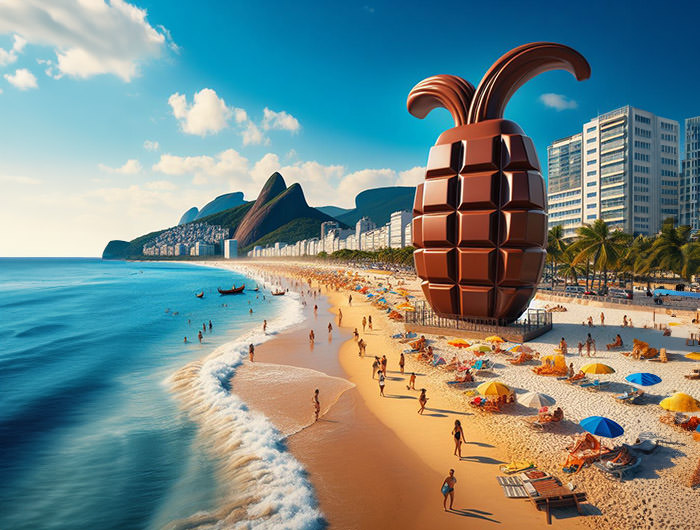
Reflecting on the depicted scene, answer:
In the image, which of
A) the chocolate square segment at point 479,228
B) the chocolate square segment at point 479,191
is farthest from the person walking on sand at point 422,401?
the chocolate square segment at point 479,191

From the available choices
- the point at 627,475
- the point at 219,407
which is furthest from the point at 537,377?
the point at 219,407

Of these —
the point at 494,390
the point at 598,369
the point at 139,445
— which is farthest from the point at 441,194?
the point at 139,445

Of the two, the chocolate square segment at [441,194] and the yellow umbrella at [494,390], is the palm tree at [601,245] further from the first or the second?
the yellow umbrella at [494,390]

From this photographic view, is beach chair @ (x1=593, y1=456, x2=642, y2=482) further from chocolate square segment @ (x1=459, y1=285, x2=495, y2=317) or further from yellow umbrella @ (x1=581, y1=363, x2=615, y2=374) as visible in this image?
chocolate square segment @ (x1=459, y1=285, x2=495, y2=317)

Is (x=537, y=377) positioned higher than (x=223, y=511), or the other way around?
(x=537, y=377)

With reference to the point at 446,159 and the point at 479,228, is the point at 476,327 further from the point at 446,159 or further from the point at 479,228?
the point at 446,159

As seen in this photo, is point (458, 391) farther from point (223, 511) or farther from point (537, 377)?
point (223, 511)
